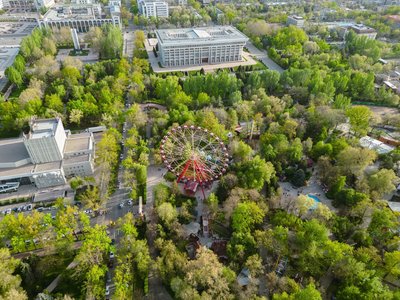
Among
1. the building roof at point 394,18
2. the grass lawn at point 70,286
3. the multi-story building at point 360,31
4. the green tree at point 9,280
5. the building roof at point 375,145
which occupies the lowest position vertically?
the grass lawn at point 70,286

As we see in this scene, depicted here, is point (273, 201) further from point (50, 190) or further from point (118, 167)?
point (50, 190)

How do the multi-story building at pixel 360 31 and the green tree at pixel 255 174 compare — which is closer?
the green tree at pixel 255 174

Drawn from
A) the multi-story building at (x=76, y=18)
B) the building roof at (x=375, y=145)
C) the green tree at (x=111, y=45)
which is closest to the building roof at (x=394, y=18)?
the building roof at (x=375, y=145)

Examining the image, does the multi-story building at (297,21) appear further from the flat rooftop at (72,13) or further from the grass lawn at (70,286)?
the grass lawn at (70,286)

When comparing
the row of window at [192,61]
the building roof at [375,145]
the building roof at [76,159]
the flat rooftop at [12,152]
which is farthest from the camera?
the row of window at [192,61]

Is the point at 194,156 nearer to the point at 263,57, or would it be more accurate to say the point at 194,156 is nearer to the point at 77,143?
the point at 77,143

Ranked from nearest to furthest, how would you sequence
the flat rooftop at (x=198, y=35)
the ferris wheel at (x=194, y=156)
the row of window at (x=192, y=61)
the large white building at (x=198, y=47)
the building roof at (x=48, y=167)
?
the ferris wheel at (x=194, y=156)
the building roof at (x=48, y=167)
the large white building at (x=198, y=47)
the flat rooftop at (x=198, y=35)
the row of window at (x=192, y=61)

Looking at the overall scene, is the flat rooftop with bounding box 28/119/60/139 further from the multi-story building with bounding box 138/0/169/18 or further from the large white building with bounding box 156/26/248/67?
the multi-story building with bounding box 138/0/169/18
